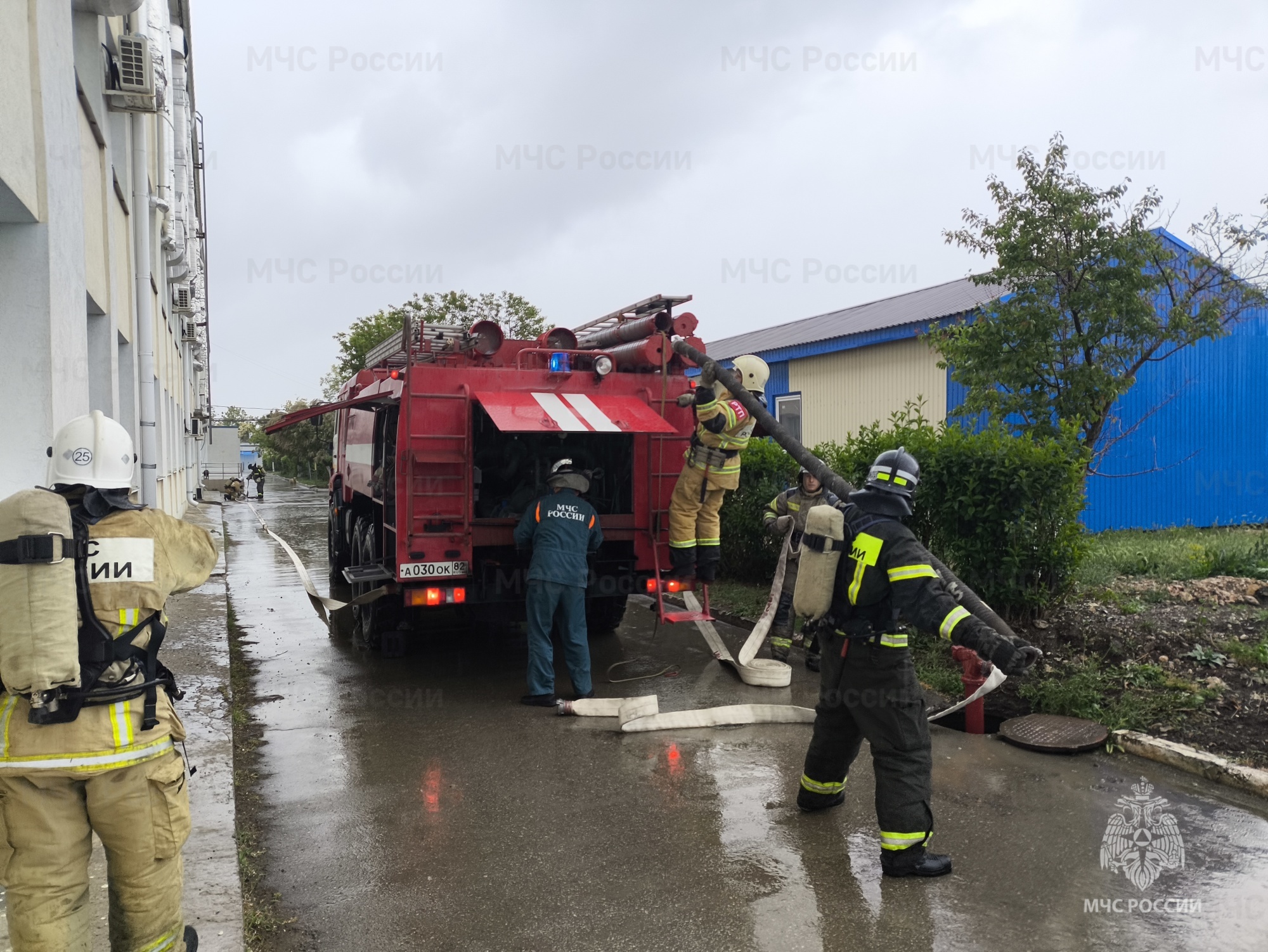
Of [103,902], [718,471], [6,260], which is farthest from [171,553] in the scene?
[718,471]

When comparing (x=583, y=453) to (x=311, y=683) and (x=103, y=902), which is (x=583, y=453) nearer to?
(x=311, y=683)

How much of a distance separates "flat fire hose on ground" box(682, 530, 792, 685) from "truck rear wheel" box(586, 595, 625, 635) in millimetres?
1103

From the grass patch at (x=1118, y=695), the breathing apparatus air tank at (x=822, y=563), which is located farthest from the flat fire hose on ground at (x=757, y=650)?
the breathing apparatus air tank at (x=822, y=563)

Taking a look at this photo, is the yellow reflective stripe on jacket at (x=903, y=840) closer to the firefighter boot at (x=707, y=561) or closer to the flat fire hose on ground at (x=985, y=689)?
the flat fire hose on ground at (x=985, y=689)

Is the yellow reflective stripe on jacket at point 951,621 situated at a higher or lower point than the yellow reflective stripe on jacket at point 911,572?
lower

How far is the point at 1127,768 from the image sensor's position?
5219 mm

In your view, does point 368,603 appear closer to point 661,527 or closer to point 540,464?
point 540,464

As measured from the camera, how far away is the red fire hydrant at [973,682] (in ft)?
19.0

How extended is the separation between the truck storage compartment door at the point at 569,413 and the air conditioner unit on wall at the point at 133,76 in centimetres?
427

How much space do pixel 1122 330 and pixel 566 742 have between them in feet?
25.6

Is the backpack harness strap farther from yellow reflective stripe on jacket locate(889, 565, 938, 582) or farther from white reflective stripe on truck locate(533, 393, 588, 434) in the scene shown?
white reflective stripe on truck locate(533, 393, 588, 434)

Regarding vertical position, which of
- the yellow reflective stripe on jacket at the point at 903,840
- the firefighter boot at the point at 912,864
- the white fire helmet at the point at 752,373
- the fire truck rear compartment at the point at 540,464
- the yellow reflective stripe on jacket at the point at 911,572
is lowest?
the firefighter boot at the point at 912,864

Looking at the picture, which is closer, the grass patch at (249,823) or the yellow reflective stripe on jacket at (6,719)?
the yellow reflective stripe on jacket at (6,719)

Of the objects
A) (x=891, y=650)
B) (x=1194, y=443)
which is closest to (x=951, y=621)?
(x=891, y=650)
